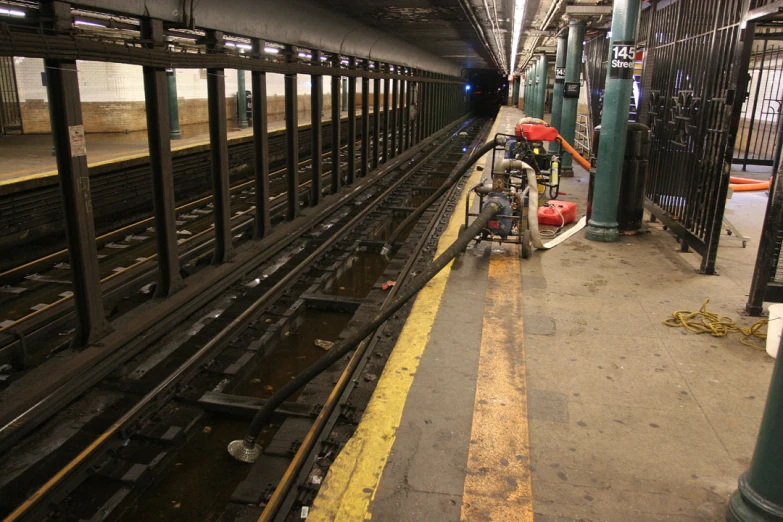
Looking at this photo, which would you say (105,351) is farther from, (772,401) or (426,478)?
(772,401)

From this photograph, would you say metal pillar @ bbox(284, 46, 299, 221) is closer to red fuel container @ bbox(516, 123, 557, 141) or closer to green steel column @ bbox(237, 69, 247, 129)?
red fuel container @ bbox(516, 123, 557, 141)

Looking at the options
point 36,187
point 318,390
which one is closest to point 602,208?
point 318,390

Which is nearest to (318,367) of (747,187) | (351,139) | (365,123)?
(351,139)

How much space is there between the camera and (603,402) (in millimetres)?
3855

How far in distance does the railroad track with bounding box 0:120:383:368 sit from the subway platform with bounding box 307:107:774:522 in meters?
3.42

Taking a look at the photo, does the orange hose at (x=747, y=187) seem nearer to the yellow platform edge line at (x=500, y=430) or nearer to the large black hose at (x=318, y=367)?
the yellow platform edge line at (x=500, y=430)

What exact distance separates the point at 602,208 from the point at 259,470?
18.4 ft

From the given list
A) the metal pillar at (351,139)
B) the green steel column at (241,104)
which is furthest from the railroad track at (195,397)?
the green steel column at (241,104)

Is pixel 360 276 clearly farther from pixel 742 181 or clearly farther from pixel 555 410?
pixel 742 181

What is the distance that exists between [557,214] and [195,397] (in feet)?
18.5

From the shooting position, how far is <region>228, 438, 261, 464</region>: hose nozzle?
4.01 m

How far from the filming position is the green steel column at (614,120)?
7355 millimetres

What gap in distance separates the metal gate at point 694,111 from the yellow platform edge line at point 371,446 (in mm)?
3580

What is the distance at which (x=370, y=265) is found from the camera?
9.06m
